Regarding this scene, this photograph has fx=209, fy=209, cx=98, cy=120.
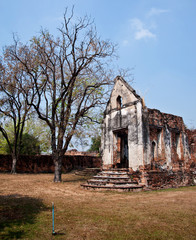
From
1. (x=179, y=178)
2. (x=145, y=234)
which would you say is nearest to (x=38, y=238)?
(x=145, y=234)

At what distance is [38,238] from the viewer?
4074mm

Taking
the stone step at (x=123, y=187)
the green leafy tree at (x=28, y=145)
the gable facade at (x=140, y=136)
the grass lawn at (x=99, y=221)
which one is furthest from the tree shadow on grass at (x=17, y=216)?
the green leafy tree at (x=28, y=145)

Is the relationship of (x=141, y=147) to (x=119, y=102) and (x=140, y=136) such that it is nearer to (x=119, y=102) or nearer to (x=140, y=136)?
(x=140, y=136)

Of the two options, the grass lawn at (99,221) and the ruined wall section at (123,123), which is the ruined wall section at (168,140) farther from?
the grass lawn at (99,221)

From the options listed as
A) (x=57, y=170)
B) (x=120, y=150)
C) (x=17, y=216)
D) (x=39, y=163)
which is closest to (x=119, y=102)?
(x=120, y=150)

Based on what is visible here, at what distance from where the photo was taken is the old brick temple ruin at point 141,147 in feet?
36.9

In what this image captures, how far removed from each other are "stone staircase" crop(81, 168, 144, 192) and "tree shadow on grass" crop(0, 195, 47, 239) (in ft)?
13.5

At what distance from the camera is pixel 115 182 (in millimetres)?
10625

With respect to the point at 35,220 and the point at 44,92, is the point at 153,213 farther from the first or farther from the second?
the point at 44,92

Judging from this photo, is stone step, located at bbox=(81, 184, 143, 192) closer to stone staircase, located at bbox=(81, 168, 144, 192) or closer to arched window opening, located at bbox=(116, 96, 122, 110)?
stone staircase, located at bbox=(81, 168, 144, 192)

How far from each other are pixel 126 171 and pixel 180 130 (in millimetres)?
5483

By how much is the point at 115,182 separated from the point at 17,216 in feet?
19.7

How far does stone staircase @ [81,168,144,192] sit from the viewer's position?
10.3 metres

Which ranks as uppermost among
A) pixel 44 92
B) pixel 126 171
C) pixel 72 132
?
pixel 44 92
